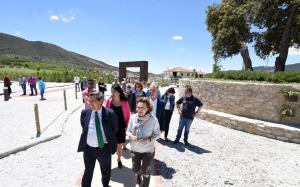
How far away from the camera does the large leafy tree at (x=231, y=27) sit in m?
21.9

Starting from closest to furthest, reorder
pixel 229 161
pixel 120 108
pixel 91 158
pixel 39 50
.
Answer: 1. pixel 91 158
2. pixel 120 108
3. pixel 229 161
4. pixel 39 50

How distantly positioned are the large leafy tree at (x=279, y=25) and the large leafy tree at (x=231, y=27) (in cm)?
94

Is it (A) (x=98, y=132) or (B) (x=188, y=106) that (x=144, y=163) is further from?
(B) (x=188, y=106)

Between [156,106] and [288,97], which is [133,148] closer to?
[156,106]

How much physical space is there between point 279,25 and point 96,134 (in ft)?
68.8

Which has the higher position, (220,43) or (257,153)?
(220,43)

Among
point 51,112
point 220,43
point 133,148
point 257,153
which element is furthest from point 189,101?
point 220,43

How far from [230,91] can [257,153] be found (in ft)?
17.1

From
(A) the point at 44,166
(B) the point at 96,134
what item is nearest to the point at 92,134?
(B) the point at 96,134

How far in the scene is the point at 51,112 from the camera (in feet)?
44.3

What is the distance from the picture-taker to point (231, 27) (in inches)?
875

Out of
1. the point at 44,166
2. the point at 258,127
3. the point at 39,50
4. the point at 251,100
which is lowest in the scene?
the point at 258,127

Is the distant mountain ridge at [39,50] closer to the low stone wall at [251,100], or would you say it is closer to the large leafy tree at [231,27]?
the large leafy tree at [231,27]

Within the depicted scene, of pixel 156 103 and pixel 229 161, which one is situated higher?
pixel 156 103
